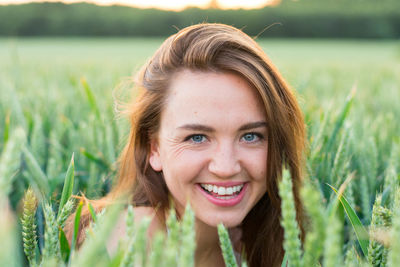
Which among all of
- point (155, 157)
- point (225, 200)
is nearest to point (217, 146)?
point (225, 200)

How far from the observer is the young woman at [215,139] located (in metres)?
1.06

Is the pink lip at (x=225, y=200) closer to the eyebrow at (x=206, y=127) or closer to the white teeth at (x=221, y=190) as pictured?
the white teeth at (x=221, y=190)

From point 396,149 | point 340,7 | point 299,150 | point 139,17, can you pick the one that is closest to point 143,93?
point 299,150

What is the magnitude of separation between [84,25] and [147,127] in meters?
31.3

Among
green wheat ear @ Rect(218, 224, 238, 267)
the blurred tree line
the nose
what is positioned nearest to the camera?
green wheat ear @ Rect(218, 224, 238, 267)

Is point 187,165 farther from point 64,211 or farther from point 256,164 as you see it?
point 64,211

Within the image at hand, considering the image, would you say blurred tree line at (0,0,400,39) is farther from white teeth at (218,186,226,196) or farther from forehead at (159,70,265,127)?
white teeth at (218,186,226,196)

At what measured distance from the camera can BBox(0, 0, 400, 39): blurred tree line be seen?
29.8m

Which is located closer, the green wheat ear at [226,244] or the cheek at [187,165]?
the green wheat ear at [226,244]

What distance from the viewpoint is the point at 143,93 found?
1.37 metres

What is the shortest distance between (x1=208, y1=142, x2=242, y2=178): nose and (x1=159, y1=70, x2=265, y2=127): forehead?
0.07 meters

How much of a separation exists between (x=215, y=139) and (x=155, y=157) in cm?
30

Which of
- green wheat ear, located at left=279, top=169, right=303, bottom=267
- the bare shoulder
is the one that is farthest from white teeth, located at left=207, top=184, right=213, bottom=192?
green wheat ear, located at left=279, top=169, right=303, bottom=267

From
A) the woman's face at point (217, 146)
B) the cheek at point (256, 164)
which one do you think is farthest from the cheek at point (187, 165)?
the cheek at point (256, 164)
